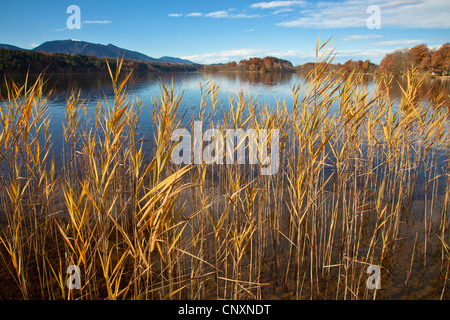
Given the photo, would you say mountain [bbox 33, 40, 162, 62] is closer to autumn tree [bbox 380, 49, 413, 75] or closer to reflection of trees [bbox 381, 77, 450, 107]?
reflection of trees [bbox 381, 77, 450, 107]

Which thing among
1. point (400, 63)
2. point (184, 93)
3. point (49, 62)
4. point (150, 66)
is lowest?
point (184, 93)

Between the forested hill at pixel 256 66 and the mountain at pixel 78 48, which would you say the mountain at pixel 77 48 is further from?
the forested hill at pixel 256 66

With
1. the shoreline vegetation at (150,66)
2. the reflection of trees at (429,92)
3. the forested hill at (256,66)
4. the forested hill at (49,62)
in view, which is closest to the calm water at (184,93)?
the reflection of trees at (429,92)

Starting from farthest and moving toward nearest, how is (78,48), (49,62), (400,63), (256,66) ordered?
(256,66) < (49,62) < (400,63) < (78,48)

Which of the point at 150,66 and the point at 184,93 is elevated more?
the point at 150,66

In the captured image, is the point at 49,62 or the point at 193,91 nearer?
the point at 193,91

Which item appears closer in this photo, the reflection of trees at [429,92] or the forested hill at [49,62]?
the reflection of trees at [429,92]

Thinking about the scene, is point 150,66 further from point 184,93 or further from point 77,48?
point 77,48

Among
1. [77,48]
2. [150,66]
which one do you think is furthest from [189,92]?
[150,66]

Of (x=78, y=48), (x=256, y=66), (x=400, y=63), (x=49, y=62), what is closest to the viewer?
(x=78, y=48)

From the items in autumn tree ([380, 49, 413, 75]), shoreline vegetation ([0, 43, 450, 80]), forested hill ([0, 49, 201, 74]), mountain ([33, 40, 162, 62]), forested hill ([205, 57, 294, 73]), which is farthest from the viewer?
forested hill ([205, 57, 294, 73])

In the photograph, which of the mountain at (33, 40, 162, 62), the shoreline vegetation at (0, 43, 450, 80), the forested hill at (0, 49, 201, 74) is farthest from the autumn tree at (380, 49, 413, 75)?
the forested hill at (0, 49, 201, 74)
